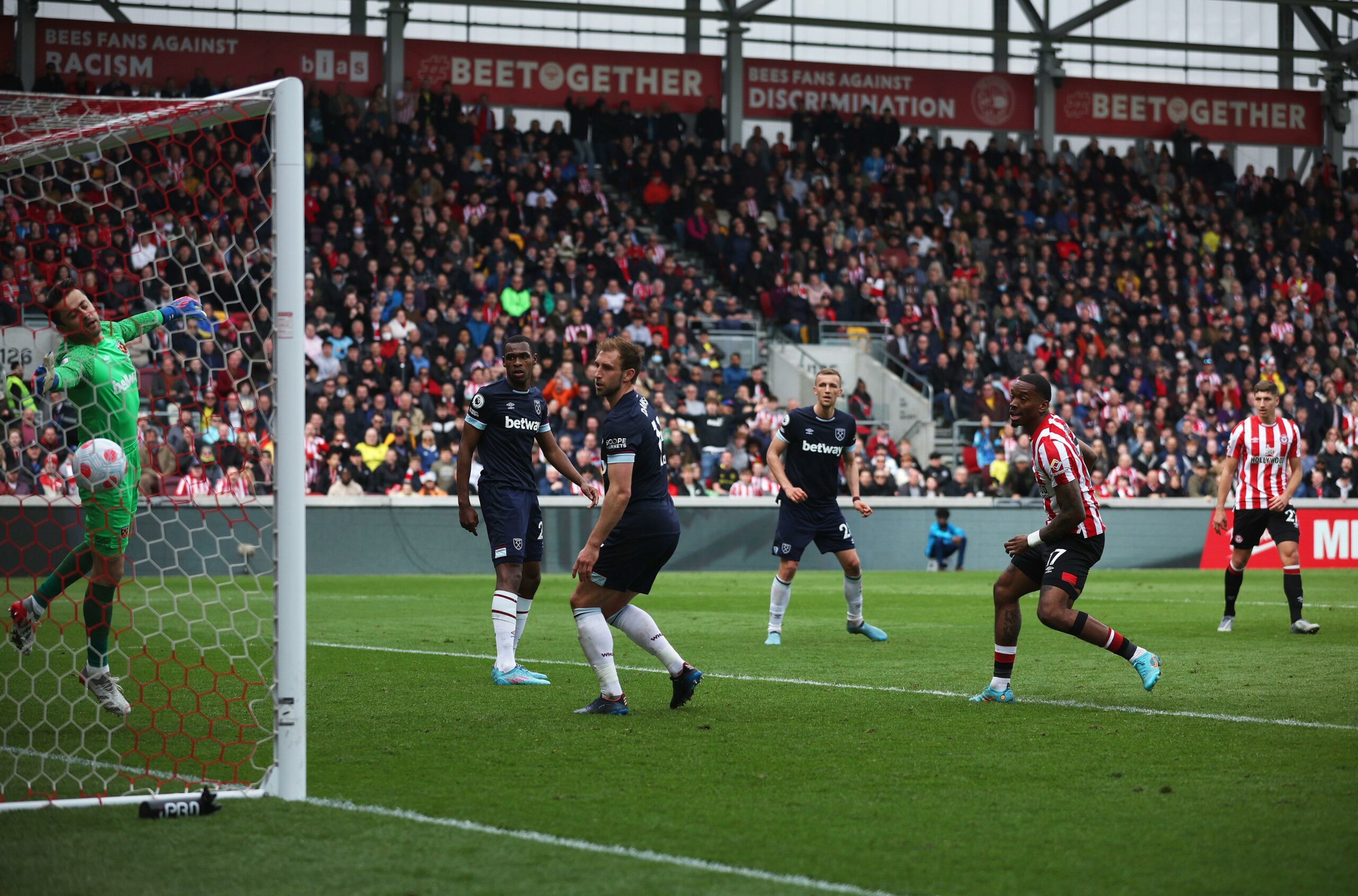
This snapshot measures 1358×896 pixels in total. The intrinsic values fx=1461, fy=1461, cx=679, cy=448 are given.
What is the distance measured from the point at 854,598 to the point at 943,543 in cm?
1205

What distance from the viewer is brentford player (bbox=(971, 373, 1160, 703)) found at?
7824 millimetres

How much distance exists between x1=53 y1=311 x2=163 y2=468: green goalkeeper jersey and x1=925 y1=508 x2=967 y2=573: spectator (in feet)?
57.3

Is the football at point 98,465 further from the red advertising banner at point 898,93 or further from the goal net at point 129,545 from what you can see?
the red advertising banner at point 898,93

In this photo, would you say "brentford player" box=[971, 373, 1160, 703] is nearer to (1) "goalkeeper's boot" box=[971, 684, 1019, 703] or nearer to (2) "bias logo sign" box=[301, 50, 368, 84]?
(1) "goalkeeper's boot" box=[971, 684, 1019, 703]

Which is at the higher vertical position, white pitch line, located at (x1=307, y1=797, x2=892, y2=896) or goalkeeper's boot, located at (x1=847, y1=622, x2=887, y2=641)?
white pitch line, located at (x1=307, y1=797, x2=892, y2=896)

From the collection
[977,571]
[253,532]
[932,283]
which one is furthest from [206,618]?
[932,283]

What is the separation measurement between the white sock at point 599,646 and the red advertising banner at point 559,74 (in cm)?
2550

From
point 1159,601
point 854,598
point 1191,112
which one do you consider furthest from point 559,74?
point 854,598

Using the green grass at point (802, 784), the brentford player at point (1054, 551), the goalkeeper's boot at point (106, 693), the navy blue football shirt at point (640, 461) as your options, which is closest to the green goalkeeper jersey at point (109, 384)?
the goalkeeper's boot at point (106, 693)

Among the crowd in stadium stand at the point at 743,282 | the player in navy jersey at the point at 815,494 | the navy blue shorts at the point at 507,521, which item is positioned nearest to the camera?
the navy blue shorts at the point at 507,521

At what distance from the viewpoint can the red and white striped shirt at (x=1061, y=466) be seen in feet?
25.6

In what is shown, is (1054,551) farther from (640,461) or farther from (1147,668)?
(640,461)

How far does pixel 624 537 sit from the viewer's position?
294 inches

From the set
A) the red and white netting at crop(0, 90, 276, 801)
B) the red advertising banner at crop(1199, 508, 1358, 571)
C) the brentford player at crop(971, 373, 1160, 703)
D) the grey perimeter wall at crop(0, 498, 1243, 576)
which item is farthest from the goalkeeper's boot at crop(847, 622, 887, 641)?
the red advertising banner at crop(1199, 508, 1358, 571)
